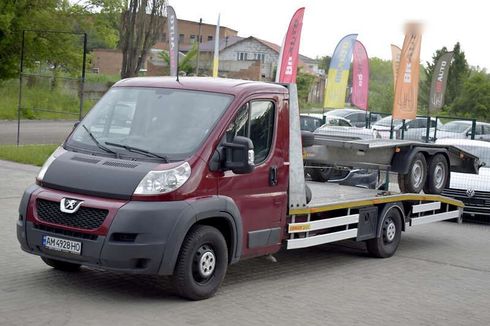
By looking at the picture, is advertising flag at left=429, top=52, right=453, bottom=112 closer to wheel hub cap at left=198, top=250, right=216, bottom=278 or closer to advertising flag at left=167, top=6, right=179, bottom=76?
advertising flag at left=167, top=6, right=179, bottom=76

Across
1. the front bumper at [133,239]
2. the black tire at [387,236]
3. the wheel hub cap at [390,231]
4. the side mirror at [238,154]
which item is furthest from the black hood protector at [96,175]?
the wheel hub cap at [390,231]

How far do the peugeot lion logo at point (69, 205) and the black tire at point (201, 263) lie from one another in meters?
1.05

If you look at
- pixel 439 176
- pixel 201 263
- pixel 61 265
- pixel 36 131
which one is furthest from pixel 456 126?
pixel 201 263

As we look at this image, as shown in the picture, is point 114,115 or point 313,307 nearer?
point 313,307

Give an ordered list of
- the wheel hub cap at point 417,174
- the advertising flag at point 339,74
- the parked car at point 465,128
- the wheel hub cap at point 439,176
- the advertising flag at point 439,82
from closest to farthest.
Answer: the wheel hub cap at point 417,174
the wheel hub cap at point 439,176
the advertising flag at point 339,74
the advertising flag at point 439,82
the parked car at point 465,128

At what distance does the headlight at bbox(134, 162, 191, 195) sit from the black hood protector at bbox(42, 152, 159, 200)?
2.3 inches

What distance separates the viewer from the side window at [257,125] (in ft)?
27.7

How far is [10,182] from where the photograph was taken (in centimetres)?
1645

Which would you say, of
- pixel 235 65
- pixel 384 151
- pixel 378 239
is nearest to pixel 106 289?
pixel 378 239

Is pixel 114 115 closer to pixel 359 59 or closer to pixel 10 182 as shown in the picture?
pixel 10 182

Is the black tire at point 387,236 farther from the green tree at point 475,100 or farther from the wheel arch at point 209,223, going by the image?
the green tree at point 475,100

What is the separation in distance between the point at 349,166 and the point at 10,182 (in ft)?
26.0

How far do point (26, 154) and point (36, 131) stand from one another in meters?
11.2

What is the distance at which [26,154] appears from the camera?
21094 millimetres
